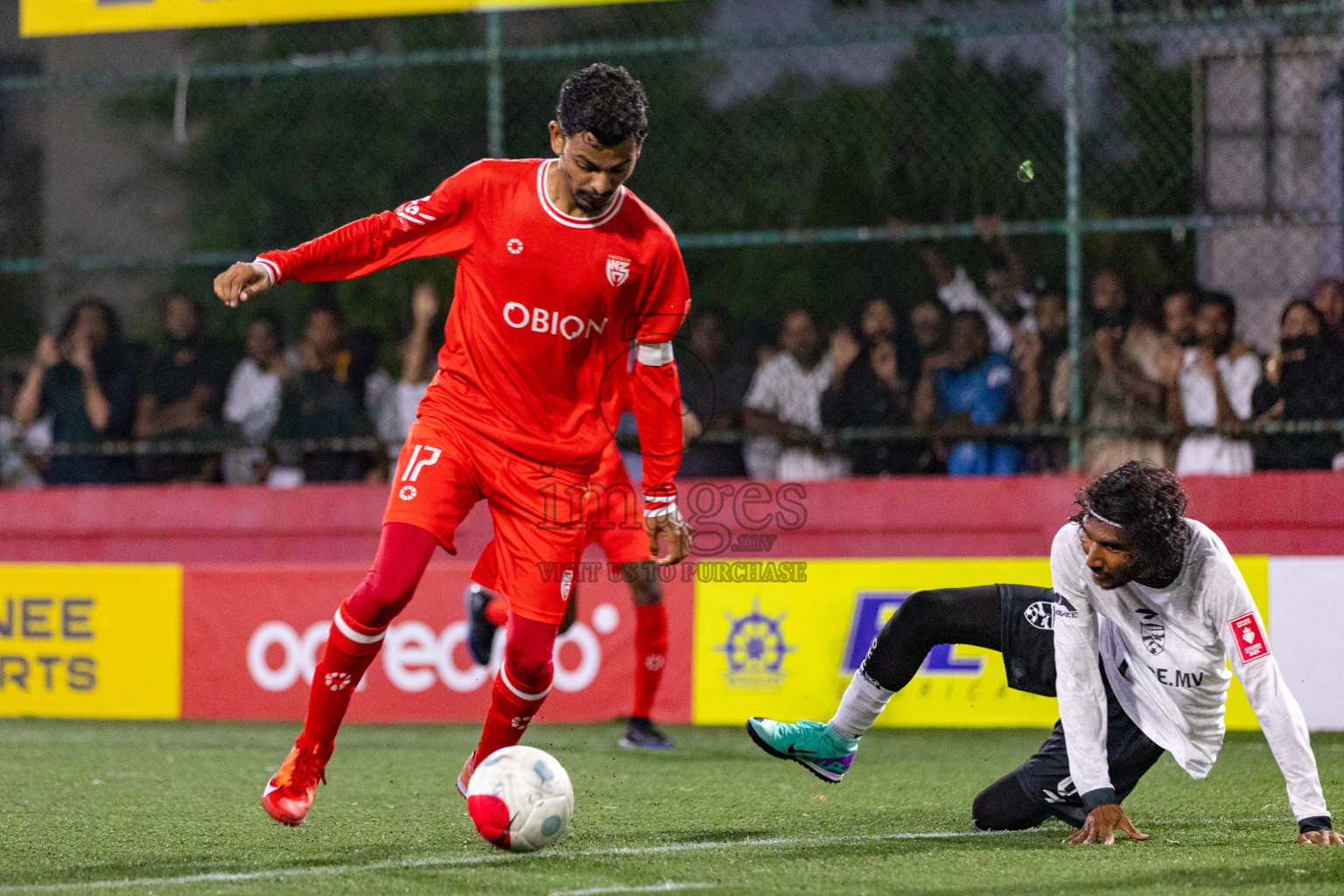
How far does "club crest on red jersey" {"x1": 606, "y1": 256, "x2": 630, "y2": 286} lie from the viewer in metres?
Answer: 5.14

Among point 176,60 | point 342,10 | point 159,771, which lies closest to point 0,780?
point 159,771

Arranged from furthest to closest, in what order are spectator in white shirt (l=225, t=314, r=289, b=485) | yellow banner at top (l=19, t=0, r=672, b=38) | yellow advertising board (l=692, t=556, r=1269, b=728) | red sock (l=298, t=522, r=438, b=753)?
spectator in white shirt (l=225, t=314, r=289, b=485) < yellow banner at top (l=19, t=0, r=672, b=38) < yellow advertising board (l=692, t=556, r=1269, b=728) < red sock (l=298, t=522, r=438, b=753)

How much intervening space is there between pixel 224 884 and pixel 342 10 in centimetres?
696

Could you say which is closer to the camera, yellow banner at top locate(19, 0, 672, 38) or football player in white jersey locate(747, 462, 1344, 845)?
football player in white jersey locate(747, 462, 1344, 845)

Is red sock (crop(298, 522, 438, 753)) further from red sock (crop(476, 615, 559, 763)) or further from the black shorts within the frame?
the black shorts

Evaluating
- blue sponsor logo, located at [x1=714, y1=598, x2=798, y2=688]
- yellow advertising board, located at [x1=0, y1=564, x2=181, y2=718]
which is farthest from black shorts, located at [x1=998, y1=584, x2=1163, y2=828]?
yellow advertising board, located at [x1=0, y1=564, x2=181, y2=718]

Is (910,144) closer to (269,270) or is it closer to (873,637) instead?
(873,637)

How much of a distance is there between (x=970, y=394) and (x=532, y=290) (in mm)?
4896

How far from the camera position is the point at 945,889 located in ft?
14.1

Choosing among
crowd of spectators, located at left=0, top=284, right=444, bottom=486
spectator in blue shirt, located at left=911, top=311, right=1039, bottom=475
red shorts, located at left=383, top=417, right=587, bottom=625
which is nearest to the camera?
red shorts, located at left=383, top=417, right=587, bottom=625

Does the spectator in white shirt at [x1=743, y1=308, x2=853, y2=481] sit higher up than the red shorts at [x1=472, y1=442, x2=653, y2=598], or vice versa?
the spectator in white shirt at [x1=743, y1=308, x2=853, y2=481]

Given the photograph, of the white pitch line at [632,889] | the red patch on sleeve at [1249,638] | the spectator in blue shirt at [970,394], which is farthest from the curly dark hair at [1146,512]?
the spectator in blue shirt at [970,394]

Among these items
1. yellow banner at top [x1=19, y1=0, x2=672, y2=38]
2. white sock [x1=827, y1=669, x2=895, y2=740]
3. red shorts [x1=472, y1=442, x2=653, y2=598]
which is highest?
yellow banner at top [x1=19, y1=0, x2=672, y2=38]

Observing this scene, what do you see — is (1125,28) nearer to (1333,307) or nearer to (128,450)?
(1333,307)
